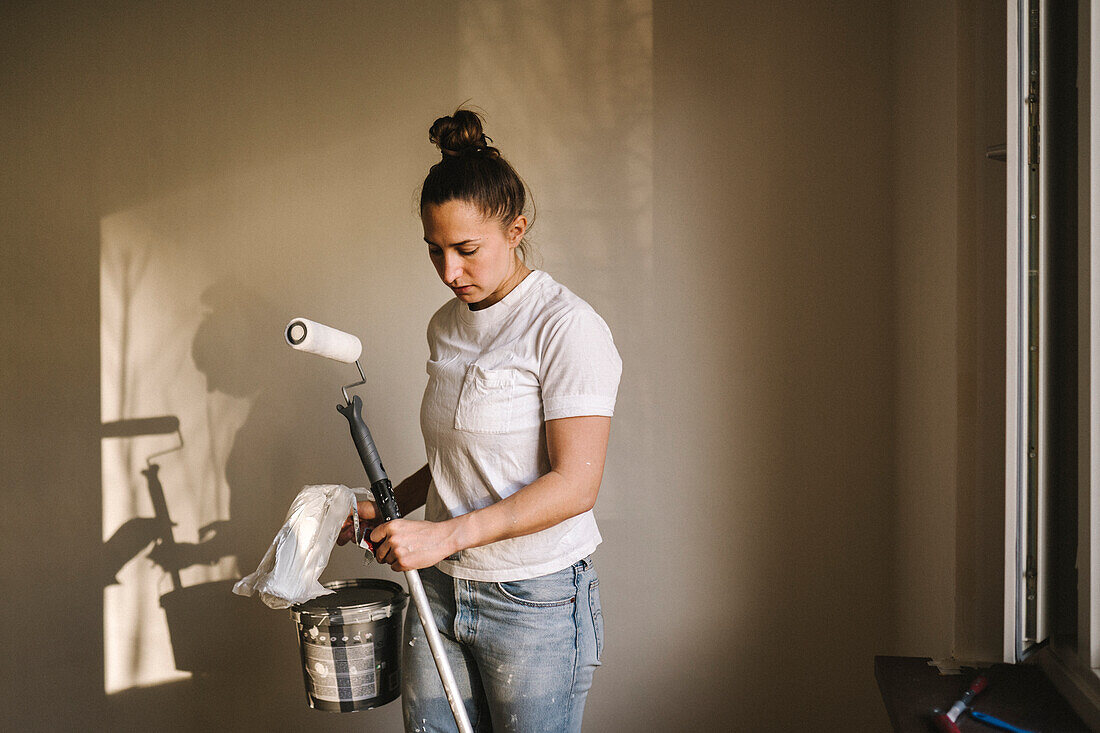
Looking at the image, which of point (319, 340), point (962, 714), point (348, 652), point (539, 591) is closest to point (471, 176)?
point (319, 340)

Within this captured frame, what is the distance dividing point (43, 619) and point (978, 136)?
2.44 m

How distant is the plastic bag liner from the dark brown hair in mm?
535

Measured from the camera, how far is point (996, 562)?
1.22m

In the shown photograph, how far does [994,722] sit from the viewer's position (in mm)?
992

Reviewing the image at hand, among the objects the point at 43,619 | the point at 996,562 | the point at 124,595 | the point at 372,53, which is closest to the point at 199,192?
the point at 372,53

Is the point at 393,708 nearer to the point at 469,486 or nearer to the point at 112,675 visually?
the point at 112,675

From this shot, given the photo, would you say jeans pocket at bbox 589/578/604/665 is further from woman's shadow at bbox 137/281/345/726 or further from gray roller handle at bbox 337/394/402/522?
woman's shadow at bbox 137/281/345/726

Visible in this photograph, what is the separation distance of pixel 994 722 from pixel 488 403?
79cm

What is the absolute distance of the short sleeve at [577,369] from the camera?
3.62 ft

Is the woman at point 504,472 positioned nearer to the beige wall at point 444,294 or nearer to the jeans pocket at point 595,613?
the jeans pocket at point 595,613

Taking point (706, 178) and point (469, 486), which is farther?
point (706, 178)

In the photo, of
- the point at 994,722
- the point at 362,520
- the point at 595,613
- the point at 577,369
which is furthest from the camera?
the point at 362,520

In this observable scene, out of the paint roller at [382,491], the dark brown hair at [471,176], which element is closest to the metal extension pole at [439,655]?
the paint roller at [382,491]

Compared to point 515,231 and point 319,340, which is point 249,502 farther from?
point 515,231
